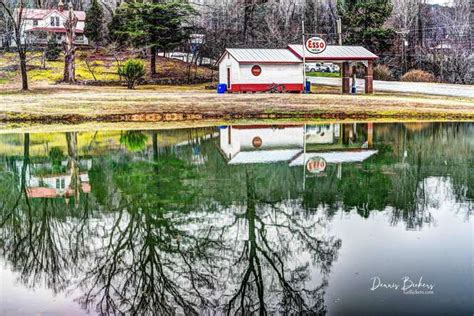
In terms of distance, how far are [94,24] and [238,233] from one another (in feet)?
181

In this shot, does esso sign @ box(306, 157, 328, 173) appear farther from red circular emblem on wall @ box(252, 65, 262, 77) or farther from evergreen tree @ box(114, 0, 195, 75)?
evergreen tree @ box(114, 0, 195, 75)

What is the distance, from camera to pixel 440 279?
7.97 metres

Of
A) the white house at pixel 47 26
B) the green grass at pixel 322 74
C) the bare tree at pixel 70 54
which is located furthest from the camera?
the white house at pixel 47 26

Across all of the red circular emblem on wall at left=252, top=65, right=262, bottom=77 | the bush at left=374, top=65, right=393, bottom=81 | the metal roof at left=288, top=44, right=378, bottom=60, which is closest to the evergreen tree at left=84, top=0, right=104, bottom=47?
the red circular emblem on wall at left=252, top=65, right=262, bottom=77

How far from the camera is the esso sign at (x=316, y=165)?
1653 centimetres

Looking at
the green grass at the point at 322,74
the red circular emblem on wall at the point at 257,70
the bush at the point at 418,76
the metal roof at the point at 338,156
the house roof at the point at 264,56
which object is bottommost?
the metal roof at the point at 338,156

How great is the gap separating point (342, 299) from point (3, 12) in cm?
5747

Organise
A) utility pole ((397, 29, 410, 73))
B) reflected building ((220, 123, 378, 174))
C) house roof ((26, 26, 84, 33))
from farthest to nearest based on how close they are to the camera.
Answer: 1. house roof ((26, 26, 84, 33))
2. utility pole ((397, 29, 410, 73))
3. reflected building ((220, 123, 378, 174))

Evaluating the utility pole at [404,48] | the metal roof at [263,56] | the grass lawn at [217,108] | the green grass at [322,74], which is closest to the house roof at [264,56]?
the metal roof at [263,56]

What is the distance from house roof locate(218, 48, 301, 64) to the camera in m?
42.7

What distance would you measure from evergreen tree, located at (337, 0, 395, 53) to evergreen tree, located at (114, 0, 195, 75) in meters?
14.3

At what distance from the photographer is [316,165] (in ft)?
57.2

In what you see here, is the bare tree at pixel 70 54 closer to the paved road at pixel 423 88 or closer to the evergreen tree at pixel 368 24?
the paved road at pixel 423 88

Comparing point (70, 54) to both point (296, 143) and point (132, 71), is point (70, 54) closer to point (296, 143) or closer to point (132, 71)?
point (132, 71)
